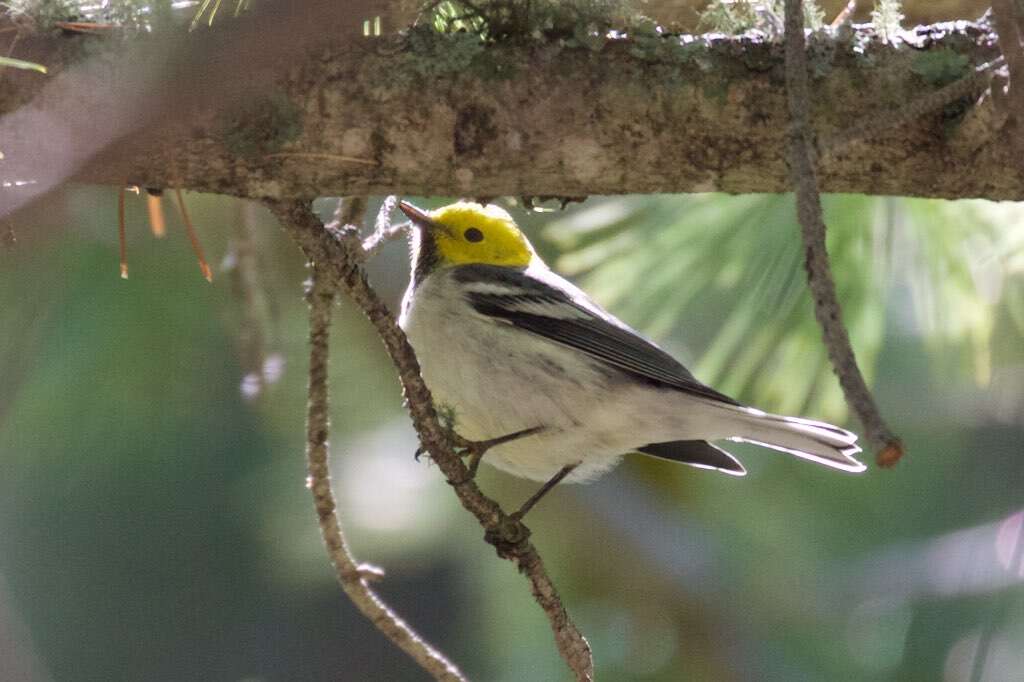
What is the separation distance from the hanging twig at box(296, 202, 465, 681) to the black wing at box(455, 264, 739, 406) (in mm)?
590

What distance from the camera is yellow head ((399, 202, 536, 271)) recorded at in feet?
9.47

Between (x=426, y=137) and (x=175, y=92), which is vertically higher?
(x=175, y=92)

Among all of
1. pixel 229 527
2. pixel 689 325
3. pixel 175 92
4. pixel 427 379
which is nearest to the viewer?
pixel 175 92

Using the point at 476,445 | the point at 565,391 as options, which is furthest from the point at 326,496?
Result: the point at 565,391

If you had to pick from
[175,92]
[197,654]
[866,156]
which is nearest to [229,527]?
[197,654]

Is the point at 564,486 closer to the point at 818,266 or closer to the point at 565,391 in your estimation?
the point at 565,391

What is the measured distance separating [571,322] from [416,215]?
0.53 m

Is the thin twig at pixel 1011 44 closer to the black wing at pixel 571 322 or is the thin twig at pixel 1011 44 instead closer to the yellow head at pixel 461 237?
the black wing at pixel 571 322

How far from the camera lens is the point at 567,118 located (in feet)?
5.87

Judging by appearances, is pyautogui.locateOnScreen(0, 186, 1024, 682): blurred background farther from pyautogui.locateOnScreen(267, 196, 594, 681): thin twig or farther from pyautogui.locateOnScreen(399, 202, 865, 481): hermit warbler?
pyautogui.locateOnScreen(267, 196, 594, 681): thin twig

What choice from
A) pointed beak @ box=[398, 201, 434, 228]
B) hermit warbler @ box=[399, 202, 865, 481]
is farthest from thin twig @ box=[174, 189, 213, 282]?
pointed beak @ box=[398, 201, 434, 228]

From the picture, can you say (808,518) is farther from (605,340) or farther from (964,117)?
(964,117)

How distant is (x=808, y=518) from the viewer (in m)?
4.12

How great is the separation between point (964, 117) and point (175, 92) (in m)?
1.31
